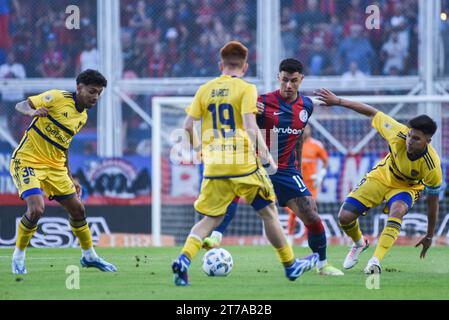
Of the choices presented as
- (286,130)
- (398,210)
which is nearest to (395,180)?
(398,210)

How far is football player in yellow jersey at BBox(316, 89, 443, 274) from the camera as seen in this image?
962 centimetres

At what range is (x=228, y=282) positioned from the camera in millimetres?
8805

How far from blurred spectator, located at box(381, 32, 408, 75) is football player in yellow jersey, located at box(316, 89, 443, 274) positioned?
10058 millimetres

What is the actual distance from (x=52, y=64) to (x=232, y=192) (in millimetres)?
13456

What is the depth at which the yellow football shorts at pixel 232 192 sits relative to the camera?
26.8 feet

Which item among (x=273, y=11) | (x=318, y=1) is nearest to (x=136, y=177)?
(x=273, y=11)

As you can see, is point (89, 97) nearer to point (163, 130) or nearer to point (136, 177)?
point (136, 177)

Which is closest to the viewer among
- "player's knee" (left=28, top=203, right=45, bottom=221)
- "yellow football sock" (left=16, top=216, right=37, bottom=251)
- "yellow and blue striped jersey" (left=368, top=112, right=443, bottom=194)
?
"player's knee" (left=28, top=203, right=45, bottom=221)

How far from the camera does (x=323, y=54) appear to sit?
20.7 metres

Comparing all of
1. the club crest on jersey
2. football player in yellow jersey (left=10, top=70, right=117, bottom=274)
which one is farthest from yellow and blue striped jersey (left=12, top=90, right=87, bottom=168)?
the club crest on jersey

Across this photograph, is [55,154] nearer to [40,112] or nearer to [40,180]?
[40,180]

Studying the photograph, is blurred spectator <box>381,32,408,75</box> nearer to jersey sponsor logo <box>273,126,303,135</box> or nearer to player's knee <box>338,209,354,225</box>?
player's knee <box>338,209,354,225</box>

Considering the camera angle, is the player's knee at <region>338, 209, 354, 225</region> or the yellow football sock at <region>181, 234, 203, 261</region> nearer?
the yellow football sock at <region>181, 234, 203, 261</region>

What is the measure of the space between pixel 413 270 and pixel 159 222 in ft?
22.2
